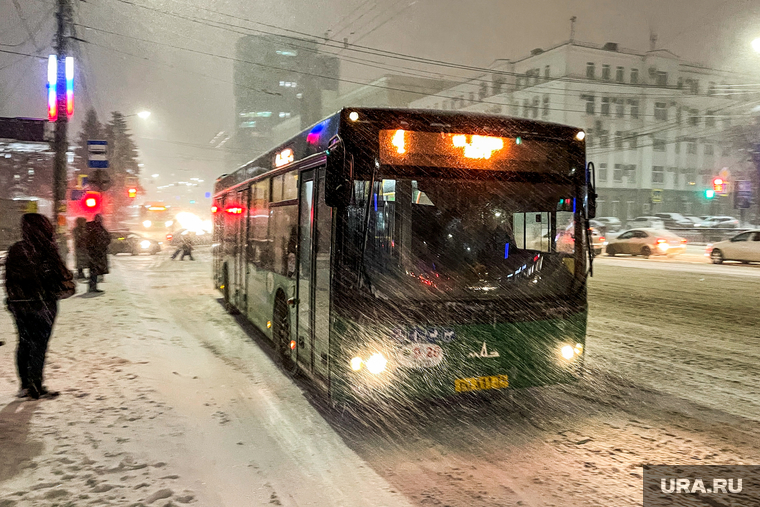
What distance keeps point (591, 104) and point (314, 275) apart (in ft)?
204

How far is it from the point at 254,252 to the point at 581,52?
5882cm

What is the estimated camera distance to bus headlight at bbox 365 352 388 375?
536 cm

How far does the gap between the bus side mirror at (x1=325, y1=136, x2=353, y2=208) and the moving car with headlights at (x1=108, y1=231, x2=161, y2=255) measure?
31487 millimetres

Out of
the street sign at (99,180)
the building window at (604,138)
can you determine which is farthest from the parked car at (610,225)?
the street sign at (99,180)

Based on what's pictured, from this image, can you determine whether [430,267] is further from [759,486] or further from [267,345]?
[267,345]

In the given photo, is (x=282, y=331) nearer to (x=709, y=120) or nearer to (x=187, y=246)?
(x=187, y=246)

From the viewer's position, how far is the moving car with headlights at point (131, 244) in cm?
3366

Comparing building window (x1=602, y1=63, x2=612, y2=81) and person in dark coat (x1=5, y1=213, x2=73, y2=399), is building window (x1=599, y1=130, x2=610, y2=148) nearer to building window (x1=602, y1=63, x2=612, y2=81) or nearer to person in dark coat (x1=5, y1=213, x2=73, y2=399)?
building window (x1=602, y1=63, x2=612, y2=81)

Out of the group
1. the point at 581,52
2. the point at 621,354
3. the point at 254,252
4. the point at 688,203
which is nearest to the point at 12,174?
the point at 581,52

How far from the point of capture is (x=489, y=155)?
18.9ft

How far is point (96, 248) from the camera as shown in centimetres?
1468

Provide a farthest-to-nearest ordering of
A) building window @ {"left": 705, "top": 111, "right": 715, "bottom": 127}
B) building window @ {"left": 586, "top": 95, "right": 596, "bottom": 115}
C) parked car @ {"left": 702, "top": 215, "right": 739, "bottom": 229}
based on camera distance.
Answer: building window @ {"left": 705, "top": 111, "right": 715, "bottom": 127} < building window @ {"left": 586, "top": 95, "right": 596, "bottom": 115} < parked car @ {"left": 702, "top": 215, "right": 739, "bottom": 229}

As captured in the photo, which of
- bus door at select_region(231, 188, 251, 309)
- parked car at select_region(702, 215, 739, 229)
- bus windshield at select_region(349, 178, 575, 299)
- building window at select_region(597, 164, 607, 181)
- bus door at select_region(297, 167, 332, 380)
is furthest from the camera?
building window at select_region(597, 164, 607, 181)

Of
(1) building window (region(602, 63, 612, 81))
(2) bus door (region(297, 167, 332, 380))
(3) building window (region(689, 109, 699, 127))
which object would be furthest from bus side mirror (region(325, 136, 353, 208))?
(3) building window (region(689, 109, 699, 127))
